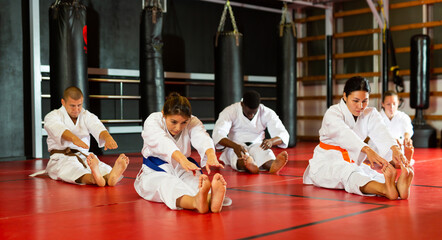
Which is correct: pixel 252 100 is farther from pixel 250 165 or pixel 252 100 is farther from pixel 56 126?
pixel 56 126

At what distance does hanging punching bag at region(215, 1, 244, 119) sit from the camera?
886cm

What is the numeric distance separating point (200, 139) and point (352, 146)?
3.82ft

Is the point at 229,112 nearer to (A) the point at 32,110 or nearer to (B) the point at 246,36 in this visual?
(A) the point at 32,110

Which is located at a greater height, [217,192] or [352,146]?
[352,146]

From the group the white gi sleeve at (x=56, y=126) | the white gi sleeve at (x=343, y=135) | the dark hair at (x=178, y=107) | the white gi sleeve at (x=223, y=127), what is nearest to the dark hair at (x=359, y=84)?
the white gi sleeve at (x=343, y=135)

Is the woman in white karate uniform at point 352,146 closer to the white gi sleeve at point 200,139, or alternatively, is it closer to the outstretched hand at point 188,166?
the white gi sleeve at point 200,139

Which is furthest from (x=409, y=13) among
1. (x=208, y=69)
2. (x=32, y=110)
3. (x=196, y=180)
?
(x=196, y=180)

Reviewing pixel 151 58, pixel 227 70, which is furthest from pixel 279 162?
pixel 227 70

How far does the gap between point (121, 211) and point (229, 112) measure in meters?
2.92

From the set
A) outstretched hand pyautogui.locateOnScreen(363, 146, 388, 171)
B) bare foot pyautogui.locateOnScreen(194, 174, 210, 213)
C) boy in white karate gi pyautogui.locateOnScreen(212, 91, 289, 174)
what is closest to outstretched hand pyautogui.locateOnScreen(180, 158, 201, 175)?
bare foot pyautogui.locateOnScreen(194, 174, 210, 213)

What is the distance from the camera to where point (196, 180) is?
12.3 feet

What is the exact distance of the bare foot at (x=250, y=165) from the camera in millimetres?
5512

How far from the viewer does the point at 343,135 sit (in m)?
4.02

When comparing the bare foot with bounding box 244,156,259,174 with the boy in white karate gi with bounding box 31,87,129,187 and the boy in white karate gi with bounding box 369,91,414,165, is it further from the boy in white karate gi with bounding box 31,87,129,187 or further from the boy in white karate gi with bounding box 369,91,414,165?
the boy in white karate gi with bounding box 369,91,414,165
